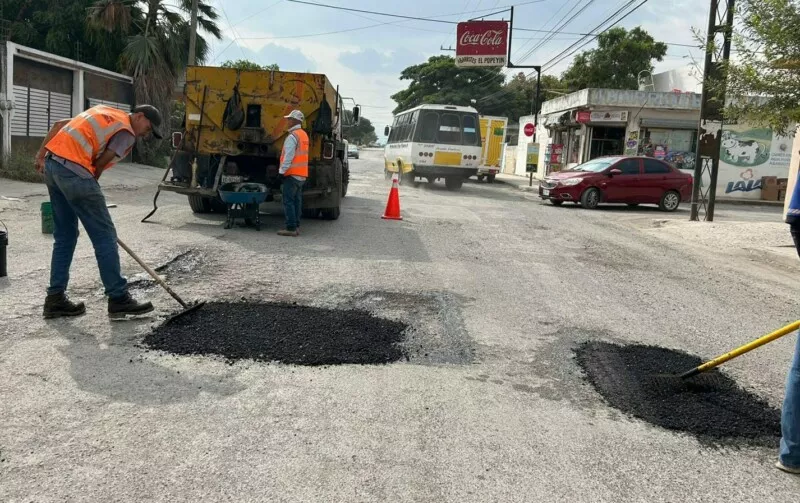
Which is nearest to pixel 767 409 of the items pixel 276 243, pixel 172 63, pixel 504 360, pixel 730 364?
pixel 730 364

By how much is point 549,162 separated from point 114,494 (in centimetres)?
2798

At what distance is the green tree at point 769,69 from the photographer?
31.2 ft

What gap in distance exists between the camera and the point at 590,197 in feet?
58.6

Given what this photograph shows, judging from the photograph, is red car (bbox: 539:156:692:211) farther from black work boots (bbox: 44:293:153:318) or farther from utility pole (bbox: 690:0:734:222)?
black work boots (bbox: 44:293:153:318)

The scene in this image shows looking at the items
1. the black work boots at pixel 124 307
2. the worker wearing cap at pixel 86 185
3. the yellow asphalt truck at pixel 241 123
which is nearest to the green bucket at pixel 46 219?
the yellow asphalt truck at pixel 241 123

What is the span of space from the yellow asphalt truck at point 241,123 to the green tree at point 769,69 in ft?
22.0

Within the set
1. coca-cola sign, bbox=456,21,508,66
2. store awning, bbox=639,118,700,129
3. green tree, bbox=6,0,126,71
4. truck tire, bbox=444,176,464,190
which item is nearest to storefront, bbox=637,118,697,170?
store awning, bbox=639,118,700,129

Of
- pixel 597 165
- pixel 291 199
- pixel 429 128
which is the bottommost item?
pixel 291 199

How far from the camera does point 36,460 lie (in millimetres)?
2932

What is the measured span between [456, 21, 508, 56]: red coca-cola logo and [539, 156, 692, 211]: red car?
754 inches

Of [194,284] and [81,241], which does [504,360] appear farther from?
[81,241]

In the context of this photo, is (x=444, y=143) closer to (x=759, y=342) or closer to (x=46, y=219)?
(x=46, y=219)

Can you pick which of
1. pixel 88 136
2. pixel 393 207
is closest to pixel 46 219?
pixel 88 136

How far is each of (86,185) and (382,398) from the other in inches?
110
